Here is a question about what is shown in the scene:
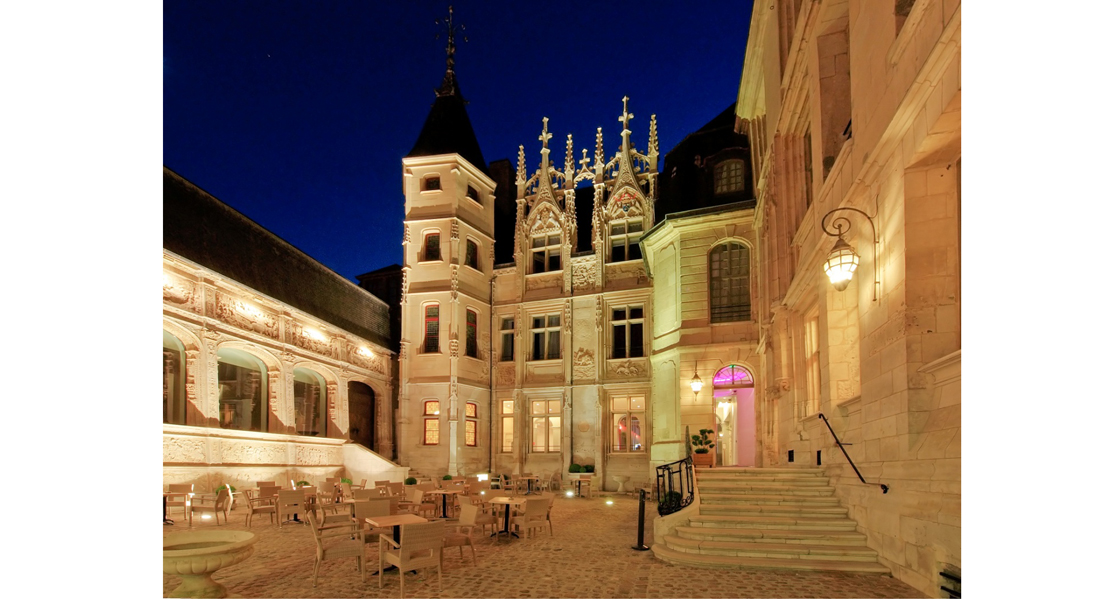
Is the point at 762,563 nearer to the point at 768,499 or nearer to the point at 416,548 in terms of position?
the point at 768,499

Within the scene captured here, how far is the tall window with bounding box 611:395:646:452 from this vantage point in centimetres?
2372

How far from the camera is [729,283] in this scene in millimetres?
20000

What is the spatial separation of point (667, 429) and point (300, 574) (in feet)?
45.3

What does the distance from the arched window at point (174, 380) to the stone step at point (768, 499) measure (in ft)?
42.0

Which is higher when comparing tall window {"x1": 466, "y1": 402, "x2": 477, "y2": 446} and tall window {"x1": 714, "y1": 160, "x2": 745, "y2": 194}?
tall window {"x1": 714, "y1": 160, "x2": 745, "y2": 194}

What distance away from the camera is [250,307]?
18750 mm

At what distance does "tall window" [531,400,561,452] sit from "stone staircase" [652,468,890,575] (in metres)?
13.8

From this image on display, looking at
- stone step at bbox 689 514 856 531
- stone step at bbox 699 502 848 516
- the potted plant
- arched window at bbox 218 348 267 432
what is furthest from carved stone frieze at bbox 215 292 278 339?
stone step at bbox 689 514 856 531

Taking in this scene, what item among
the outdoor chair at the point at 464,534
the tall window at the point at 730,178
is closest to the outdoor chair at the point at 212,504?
the outdoor chair at the point at 464,534

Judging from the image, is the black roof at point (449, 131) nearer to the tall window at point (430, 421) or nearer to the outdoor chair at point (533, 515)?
the tall window at point (430, 421)

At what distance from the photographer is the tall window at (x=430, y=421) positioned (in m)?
24.2

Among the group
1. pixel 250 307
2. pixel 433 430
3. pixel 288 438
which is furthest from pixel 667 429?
pixel 250 307

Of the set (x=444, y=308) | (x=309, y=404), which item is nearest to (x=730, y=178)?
(x=444, y=308)

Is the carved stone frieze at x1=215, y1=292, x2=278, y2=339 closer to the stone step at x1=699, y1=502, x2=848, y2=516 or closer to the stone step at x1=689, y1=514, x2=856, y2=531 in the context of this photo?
the stone step at x1=699, y1=502, x2=848, y2=516
